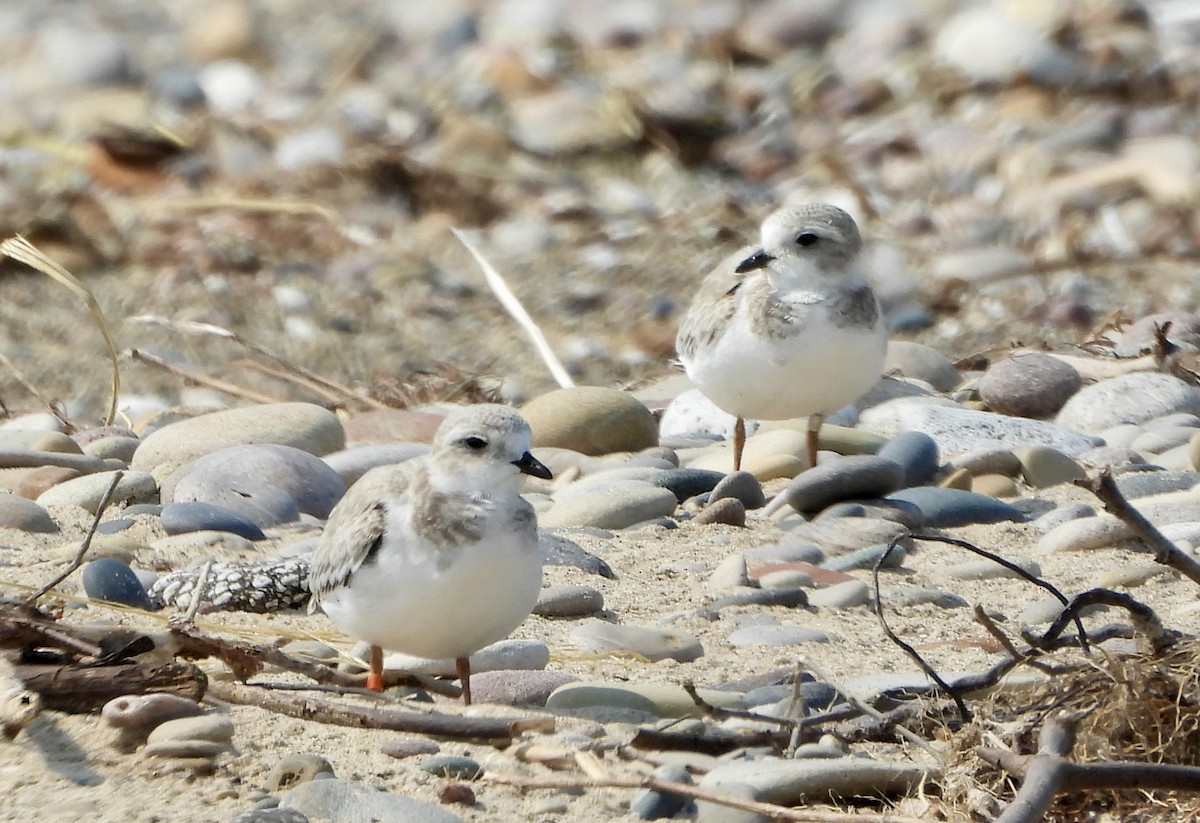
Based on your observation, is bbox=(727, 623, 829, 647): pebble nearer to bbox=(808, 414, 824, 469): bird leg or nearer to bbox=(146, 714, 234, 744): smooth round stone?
bbox=(146, 714, 234, 744): smooth round stone

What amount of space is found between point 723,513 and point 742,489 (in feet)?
1.03

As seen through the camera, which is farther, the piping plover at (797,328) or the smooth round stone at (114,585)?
the piping plover at (797,328)

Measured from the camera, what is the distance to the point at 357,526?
357cm

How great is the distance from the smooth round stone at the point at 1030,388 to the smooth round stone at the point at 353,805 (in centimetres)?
430

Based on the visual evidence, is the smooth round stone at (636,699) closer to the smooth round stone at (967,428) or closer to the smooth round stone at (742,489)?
the smooth round stone at (742,489)

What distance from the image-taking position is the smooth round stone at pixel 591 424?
20.5 feet

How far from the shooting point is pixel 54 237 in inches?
399

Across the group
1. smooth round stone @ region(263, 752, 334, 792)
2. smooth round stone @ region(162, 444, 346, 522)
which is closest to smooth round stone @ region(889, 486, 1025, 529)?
smooth round stone @ region(162, 444, 346, 522)

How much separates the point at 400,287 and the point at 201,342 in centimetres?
152

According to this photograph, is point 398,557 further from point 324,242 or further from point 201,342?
point 324,242

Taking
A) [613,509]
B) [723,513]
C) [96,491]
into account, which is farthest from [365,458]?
[723,513]

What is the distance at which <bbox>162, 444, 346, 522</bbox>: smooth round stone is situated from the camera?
5.25 metres

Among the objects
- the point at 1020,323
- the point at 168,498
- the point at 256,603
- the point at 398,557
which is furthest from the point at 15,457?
the point at 1020,323

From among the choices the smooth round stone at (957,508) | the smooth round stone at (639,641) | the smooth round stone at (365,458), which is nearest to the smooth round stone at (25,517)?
the smooth round stone at (365,458)
